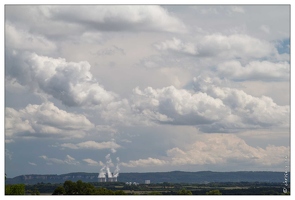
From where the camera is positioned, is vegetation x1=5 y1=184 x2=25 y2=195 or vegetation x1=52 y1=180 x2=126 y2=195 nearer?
vegetation x1=5 y1=184 x2=25 y2=195

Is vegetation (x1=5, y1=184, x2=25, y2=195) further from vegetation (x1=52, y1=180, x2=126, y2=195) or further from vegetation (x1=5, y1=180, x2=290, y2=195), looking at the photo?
vegetation (x1=52, y1=180, x2=126, y2=195)

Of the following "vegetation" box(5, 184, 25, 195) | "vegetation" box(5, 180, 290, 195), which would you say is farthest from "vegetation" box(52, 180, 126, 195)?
"vegetation" box(5, 184, 25, 195)

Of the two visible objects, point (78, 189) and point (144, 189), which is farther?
point (144, 189)

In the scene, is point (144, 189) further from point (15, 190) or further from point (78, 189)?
point (15, 190)

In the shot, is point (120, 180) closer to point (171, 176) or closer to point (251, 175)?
point (171, 176)

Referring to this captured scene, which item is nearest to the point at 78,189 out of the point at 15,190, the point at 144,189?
the point at 15,190

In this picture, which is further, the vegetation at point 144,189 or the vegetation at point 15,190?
the vegetation at point 144,189

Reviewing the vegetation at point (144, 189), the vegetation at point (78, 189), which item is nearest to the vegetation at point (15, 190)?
the vegetation at point (144, 189)

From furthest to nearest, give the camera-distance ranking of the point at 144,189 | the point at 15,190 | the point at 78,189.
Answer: the point at 144,189 < the point at 78,189 < the point at 15,190

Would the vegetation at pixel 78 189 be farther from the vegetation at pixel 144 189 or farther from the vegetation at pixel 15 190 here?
the vegetation at pixel 15 190

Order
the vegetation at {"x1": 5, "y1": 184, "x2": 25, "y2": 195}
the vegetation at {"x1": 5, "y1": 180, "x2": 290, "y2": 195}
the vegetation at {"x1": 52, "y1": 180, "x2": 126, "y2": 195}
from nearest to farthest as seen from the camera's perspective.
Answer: the vegetation at {"x1": 5, "y1": 184, "x2": 25, "y2": 195}
the vegetation at {"x1": 52, "y1": 180, "x2": 126, "y2": 195}
the vegetation at {"x1": 5, "y1": 180, "x2": 290, "y2": 195}
